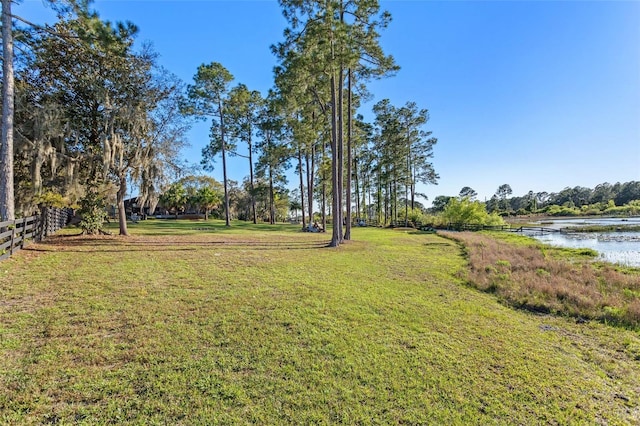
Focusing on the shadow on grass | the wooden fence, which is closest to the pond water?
the shadow on grass

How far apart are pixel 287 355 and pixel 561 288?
21.9ft

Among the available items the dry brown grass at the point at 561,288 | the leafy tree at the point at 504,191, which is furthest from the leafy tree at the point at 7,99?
the leafy tree at the point at 504,191

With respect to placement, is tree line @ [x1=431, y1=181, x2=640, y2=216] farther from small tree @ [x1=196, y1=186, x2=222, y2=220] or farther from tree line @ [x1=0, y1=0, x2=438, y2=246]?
tree line @ [x1=0, y1=0, x2=438, y2=246]

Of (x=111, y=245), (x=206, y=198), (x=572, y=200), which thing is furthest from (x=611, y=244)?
(x=572, y=200)

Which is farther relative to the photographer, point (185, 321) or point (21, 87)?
point (21, 87)

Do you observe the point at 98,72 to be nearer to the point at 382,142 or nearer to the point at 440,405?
the point at 440,405

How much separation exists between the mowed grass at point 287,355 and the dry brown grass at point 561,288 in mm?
521

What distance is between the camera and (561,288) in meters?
6.49

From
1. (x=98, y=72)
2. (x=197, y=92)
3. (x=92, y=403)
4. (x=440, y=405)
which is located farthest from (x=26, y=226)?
(x=197, y=92)

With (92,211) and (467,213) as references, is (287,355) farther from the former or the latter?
(467,213)

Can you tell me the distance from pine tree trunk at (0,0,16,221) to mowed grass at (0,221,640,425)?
6.59 ft

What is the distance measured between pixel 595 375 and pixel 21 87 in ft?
50.5

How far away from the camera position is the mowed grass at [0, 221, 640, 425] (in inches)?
103

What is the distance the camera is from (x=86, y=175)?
11.5m
